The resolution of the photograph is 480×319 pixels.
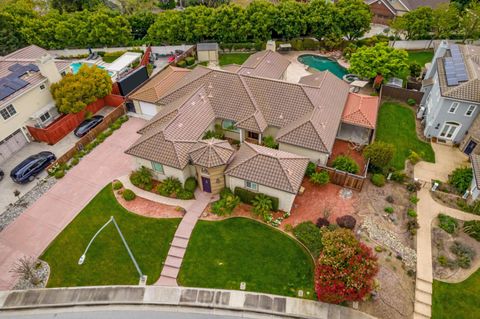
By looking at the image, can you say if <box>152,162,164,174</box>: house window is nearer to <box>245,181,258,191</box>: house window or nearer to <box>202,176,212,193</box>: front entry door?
<box>202,176,212,193</box>: front entry door

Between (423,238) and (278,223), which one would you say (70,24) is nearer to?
(278,223)

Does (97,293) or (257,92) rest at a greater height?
(257,92)

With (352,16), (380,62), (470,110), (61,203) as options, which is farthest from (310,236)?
(352,16)

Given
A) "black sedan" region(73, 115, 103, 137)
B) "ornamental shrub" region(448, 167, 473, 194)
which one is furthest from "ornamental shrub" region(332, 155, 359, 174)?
"black sedan" region(73, 115, 103, 137)

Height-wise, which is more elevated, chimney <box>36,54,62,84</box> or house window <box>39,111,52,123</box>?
chimney <box>36,54,62,84</box>

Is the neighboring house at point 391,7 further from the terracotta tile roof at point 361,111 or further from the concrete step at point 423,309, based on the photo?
the concrete step at point 423,309

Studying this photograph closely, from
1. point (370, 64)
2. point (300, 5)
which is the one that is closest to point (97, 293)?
point (370, 64)

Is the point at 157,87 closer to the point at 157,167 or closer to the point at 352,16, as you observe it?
the point at 157,167
